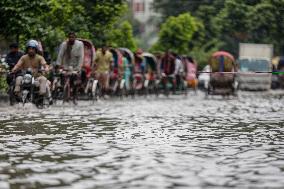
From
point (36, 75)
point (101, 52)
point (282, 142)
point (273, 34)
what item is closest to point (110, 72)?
point (101, 52)

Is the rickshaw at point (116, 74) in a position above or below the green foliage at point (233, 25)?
below

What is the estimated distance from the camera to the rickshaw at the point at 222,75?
116 ft

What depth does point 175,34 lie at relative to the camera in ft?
184

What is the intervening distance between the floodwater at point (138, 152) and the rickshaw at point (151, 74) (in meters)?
18.9

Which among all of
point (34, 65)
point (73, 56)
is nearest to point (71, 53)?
point (73, 56)

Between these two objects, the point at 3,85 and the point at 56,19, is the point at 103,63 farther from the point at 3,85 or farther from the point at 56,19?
the point at 3,85

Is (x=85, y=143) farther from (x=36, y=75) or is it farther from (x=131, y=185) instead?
(x=36, y=75)

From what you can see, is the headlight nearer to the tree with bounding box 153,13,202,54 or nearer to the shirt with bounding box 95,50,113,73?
the shirt with bounding box 95,50,113,73

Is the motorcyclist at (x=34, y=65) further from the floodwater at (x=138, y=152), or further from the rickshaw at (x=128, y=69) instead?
the rickshaw at (x=128, y=69)

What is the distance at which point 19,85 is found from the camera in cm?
2091

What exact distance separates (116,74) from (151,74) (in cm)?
559

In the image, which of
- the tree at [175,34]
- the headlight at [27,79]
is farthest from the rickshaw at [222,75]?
the tree at [175,34]

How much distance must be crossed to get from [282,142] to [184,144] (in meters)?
1.43

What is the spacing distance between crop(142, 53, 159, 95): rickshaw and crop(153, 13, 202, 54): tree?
16.8 metres
